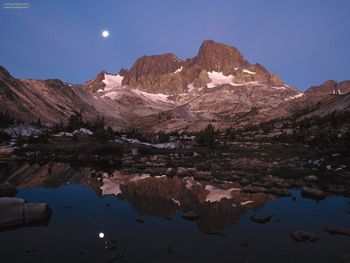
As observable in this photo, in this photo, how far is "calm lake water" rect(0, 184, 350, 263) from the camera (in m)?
10.5

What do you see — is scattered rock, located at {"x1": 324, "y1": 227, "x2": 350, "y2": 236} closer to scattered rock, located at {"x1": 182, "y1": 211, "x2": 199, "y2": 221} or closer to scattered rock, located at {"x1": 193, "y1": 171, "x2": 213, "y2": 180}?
scattered rock, located at {"x1": 182, "y1": 211, "x2": 199, "y2": 221}

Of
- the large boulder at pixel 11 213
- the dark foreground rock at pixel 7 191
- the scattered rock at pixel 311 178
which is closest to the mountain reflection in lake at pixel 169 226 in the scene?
the large boulder at pixel 11 213

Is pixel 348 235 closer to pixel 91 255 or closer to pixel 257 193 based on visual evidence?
pixel 257 193

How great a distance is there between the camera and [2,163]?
29.8 meters

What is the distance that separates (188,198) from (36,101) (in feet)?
472

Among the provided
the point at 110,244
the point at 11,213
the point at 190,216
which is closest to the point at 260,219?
the point at 190,216

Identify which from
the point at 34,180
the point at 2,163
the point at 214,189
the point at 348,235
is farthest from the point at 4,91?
the point at 348,235

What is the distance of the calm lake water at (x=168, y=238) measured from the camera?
10.5 m

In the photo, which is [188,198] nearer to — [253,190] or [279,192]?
[253,190]

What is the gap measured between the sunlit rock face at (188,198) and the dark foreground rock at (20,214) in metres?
3.93

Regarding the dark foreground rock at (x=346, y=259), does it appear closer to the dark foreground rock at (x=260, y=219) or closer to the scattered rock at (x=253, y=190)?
the dark foreground rock at (x=260, y=219)

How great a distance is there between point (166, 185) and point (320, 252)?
1114 cm

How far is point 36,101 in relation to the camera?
490 feet

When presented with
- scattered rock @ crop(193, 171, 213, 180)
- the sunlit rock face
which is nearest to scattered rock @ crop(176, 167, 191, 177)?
scattered rock @ crop(193, 171, 213, 180)
